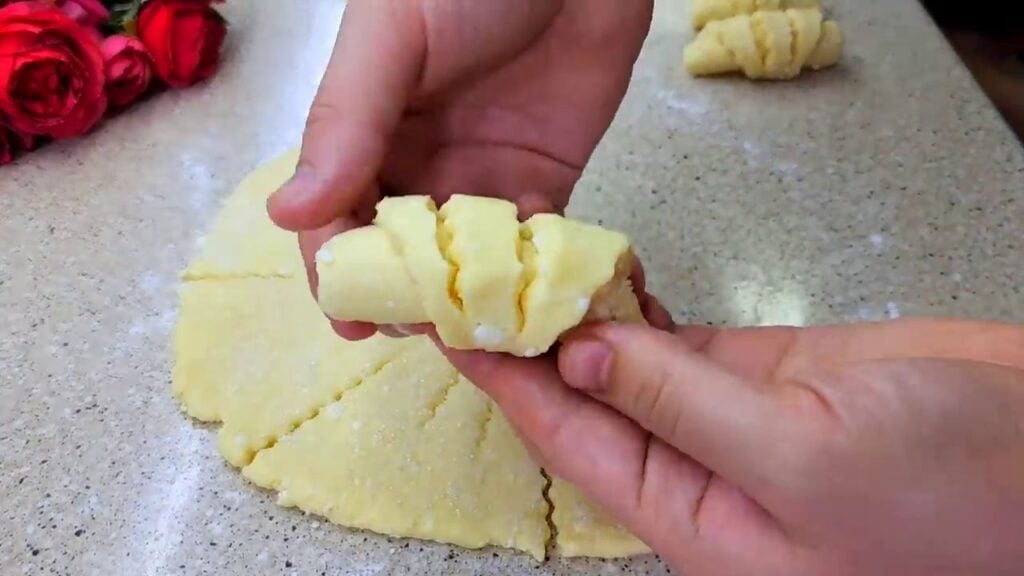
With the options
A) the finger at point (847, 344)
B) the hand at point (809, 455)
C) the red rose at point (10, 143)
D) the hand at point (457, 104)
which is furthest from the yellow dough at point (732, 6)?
the red rose at point (10, 143)

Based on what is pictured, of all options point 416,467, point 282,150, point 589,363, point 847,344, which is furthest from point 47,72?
point 847,344

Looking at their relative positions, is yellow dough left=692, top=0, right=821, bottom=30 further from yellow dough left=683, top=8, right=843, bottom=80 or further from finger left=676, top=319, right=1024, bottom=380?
finger left=676, top=319, right=1024, bottom=380

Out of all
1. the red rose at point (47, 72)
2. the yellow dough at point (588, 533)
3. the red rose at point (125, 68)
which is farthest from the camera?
the red rose at point (125, 68)

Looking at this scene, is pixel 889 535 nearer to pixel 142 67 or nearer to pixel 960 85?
pixel 960 85

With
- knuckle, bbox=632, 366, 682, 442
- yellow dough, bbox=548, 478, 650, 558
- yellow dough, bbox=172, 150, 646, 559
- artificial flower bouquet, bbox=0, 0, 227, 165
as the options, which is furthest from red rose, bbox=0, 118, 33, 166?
knuckle, bbox=632, 366, 682, 442

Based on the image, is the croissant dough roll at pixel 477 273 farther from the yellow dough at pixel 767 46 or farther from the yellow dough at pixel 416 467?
the yellow dough at pixel 767 46

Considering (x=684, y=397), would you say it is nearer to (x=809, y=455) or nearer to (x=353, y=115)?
(x=809, y=455)
